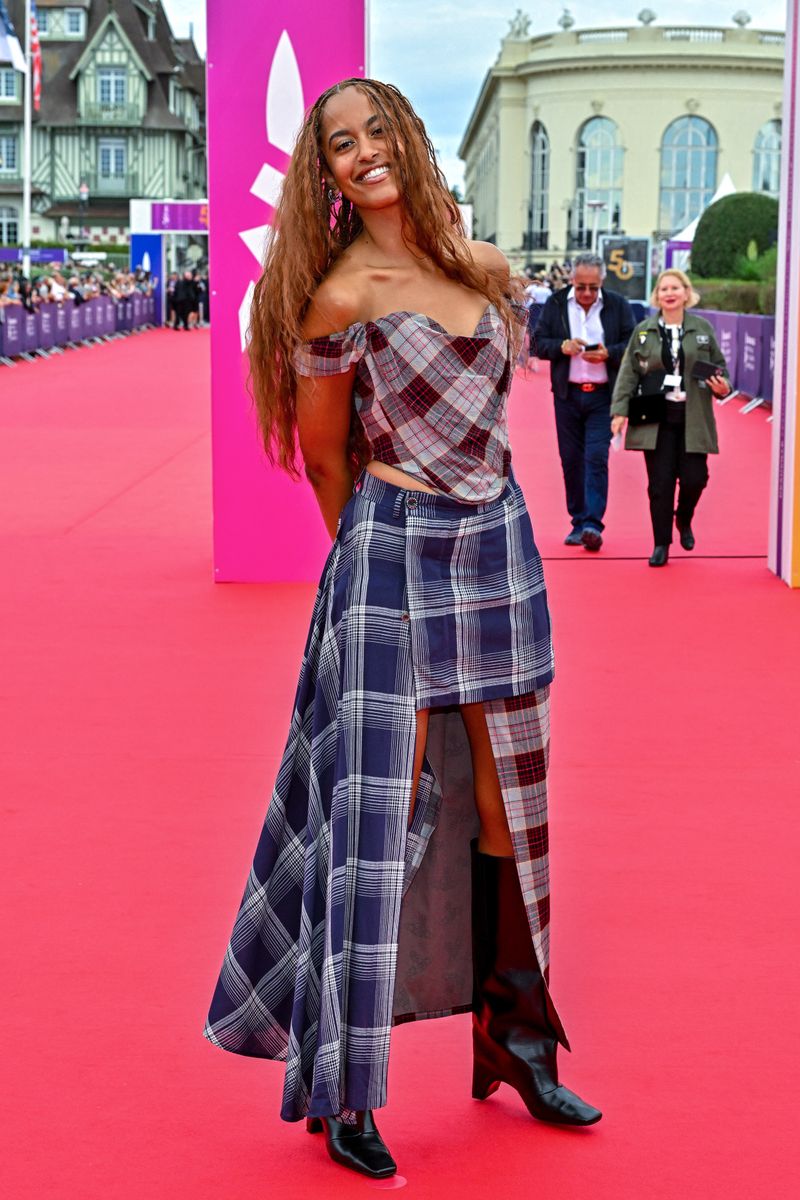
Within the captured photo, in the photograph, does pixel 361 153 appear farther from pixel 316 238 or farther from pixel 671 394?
pixel 671 394

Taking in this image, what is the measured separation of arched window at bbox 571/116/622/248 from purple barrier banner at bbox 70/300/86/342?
187 ft

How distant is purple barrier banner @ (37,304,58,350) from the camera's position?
105 feet

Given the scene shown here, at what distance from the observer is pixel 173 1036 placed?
3848mm

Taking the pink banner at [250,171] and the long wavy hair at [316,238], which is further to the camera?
the pink banner at [250,171]

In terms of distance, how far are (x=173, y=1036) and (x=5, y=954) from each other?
671 millimetres

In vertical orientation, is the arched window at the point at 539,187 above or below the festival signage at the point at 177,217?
above

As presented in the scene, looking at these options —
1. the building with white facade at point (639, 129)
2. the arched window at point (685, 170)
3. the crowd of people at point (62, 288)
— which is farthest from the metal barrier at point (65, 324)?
the arched window at point (685, 170)

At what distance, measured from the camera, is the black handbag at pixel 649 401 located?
9938 millimetres

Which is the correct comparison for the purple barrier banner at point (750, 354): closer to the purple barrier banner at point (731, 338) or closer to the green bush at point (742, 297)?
the purple barrier banner at point (731, 338)

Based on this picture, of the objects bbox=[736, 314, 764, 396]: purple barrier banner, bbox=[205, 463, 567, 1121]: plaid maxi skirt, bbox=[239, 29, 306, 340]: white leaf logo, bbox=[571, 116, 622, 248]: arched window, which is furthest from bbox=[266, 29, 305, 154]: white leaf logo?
bbox=[571, 116, 622, 248]: arched window

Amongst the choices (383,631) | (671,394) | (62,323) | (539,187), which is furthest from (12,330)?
(539,187)

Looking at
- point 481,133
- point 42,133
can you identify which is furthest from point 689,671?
point 481,133

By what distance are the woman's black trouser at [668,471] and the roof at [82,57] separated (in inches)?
3069

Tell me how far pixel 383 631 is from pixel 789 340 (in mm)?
6746
